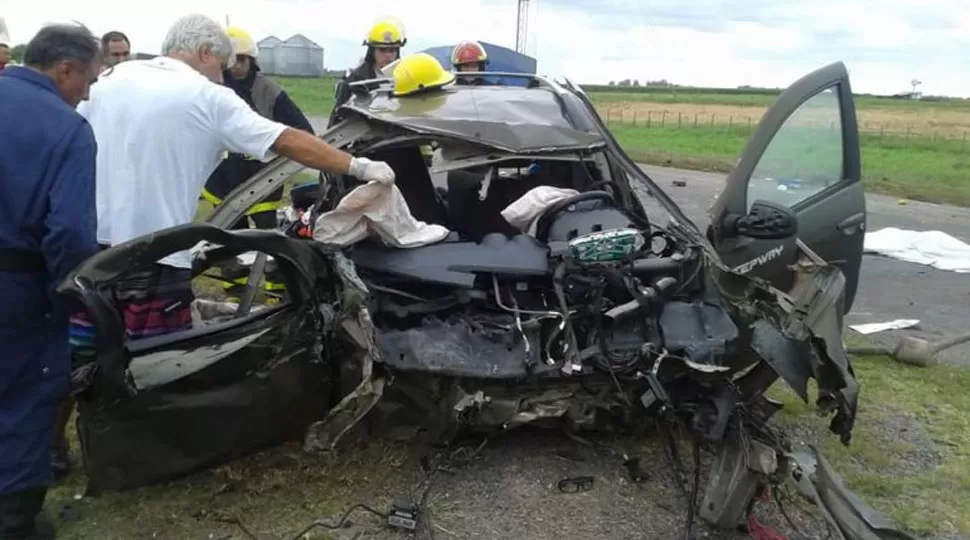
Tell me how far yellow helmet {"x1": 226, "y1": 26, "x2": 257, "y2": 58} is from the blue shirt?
117 inches

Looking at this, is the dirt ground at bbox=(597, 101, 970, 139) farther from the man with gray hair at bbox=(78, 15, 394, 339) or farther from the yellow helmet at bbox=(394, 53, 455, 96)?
the man with gray hair at bbox=(78, 15, 394, 339)

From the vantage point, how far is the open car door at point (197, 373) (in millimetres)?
3008

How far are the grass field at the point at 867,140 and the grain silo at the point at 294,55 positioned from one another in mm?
15440

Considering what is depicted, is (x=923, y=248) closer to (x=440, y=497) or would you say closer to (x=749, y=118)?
(x=440, y=497)

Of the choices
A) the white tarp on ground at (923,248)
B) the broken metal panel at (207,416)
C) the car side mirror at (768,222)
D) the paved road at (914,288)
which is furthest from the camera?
the white tarp on ground at (923,248)

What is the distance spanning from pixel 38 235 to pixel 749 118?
114 feet

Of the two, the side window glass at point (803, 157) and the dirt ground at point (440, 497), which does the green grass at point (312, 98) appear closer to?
the side window glass at point (803, 157)

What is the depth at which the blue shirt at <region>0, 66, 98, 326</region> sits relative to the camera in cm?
304

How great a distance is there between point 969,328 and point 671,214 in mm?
3786

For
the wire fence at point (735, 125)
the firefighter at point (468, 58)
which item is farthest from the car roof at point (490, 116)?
the wire fence at point (735, 125)

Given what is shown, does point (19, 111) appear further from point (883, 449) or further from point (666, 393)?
point (883, 449)

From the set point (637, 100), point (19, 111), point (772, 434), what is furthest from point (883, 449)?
point (637, 100)

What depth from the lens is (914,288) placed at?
803 cm

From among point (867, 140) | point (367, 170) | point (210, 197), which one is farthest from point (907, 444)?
point (867, 140)
